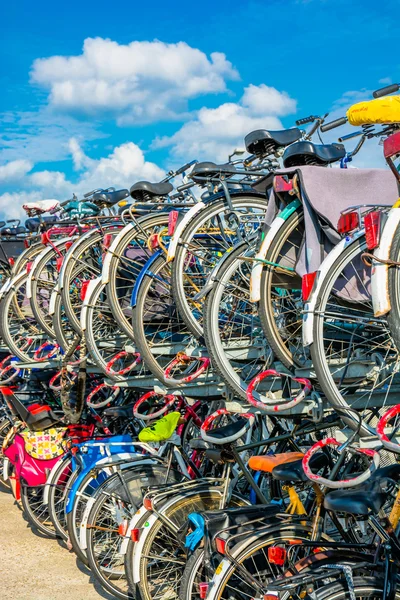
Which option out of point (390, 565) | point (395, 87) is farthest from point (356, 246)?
point (390, 565)

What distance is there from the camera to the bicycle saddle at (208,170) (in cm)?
455

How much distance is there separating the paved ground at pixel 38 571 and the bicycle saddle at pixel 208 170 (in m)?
2.53

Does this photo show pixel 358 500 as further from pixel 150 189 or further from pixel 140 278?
pixel 150 189

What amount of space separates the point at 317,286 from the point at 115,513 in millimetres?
2139

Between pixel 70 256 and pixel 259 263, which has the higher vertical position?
pixel 70 256

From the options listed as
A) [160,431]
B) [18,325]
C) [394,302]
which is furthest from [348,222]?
[18,325]

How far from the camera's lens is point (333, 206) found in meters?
3.44

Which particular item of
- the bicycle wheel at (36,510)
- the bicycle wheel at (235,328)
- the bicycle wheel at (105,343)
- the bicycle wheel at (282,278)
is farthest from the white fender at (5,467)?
the bicycle wheel at (282,278)

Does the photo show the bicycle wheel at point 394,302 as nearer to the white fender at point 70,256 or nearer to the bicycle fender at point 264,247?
the bicycle fender at point 264,247

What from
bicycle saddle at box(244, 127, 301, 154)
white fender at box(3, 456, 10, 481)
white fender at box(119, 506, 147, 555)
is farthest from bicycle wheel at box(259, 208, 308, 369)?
white fender at box(3, 456, 10, 481)

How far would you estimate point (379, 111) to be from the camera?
2.98 metres

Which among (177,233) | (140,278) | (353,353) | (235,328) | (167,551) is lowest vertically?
(167,551)

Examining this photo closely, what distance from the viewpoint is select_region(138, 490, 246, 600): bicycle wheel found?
394 centimetres

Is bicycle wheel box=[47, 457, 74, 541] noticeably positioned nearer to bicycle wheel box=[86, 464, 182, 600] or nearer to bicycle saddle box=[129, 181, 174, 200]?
bicycle wheel box=[86, 464, 182, 600]
